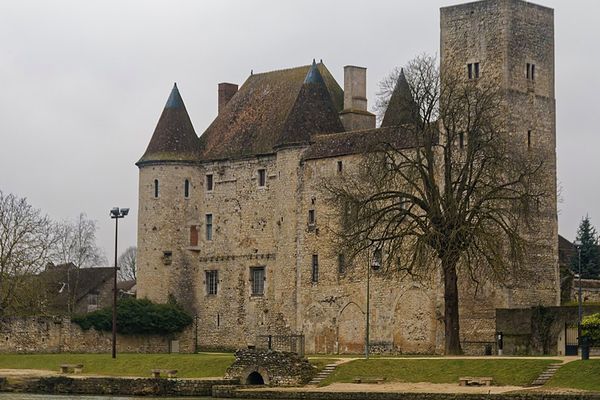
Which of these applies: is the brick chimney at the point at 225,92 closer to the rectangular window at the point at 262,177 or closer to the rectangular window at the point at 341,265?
the rectangular window at the point at 262,177

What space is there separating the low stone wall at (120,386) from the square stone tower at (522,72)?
53.7ft

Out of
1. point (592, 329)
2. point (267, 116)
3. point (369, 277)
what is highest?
point (267, 116)

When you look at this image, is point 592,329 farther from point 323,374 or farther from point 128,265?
point 128,265

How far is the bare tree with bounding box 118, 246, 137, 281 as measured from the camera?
152113 mm

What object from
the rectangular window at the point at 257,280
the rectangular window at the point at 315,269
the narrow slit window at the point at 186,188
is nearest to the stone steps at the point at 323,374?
the rectangular window at the point at 315,269

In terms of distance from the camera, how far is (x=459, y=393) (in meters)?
50.2

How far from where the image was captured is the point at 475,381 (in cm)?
5250

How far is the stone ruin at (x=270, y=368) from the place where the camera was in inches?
2287

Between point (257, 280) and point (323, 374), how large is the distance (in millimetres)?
22841

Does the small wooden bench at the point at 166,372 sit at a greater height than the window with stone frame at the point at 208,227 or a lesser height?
lesser

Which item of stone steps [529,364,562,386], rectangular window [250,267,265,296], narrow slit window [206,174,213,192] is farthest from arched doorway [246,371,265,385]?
narrow slit window [206,174,213,192]

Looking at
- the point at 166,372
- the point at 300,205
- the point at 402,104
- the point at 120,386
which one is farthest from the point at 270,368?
the point at 300,205

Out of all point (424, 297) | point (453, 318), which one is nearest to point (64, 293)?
point (424, 297)

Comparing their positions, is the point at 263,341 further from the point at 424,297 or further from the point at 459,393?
the point at 459,393
